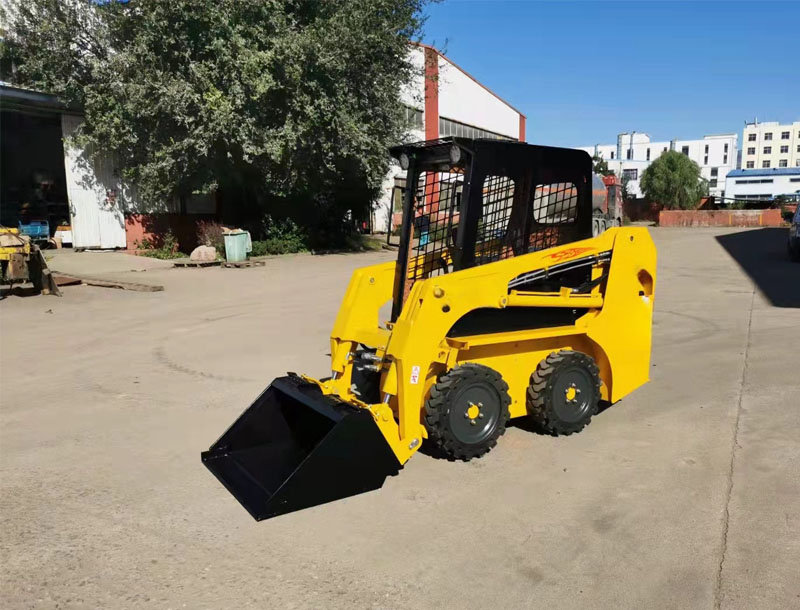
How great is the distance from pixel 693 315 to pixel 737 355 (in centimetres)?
276

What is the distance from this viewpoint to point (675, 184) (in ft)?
176

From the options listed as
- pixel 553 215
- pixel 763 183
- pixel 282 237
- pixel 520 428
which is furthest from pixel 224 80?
pixel 763 183

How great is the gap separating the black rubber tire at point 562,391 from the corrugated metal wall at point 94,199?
18963 mm

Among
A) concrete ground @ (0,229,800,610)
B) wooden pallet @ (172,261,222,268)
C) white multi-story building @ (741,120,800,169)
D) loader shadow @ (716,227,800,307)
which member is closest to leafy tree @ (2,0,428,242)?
wooden pallet @ (172,261,222,268)

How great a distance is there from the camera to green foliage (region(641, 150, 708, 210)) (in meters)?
53.7

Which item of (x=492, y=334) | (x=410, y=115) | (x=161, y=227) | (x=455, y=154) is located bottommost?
(x=492, y=334)

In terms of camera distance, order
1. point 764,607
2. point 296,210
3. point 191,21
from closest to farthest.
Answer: point 764,607
point 191,21
point 296,210

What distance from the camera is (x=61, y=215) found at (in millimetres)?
22828

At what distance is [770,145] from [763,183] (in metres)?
64.5

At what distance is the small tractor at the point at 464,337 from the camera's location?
154 inches

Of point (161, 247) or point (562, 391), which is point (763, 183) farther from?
point (562, 391)

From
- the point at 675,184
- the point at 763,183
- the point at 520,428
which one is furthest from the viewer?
the point at 763,183

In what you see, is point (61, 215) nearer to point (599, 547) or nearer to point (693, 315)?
point (693, 315)

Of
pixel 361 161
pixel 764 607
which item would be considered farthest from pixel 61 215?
pixel 764 607
